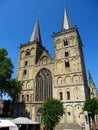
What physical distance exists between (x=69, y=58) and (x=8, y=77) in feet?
48.0

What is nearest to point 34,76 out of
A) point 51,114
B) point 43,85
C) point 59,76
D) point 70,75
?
point 43,85

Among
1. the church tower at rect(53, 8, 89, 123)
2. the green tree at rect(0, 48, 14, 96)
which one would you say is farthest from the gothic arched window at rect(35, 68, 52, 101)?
the green tree at rect(0, 48, 14, 96)

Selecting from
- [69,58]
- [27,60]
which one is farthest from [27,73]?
[69,58]

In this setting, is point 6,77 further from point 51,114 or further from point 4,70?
point 51,114

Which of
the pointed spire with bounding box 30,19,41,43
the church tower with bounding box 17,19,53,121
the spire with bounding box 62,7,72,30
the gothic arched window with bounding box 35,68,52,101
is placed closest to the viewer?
the church tower with bounding box 17,19,53,121

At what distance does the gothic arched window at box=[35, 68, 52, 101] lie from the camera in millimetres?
33031

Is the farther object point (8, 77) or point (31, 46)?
point (31, 46)

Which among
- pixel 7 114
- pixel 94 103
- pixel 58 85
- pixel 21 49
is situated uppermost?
pixel 21 49

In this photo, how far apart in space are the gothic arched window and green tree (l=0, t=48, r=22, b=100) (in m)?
5.97

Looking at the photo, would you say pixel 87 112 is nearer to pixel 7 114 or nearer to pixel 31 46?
pixel 7 114

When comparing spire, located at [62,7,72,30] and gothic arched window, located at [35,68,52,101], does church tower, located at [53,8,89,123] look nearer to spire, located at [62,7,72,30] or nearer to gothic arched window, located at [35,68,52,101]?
spire, located at [62,7,72,30]

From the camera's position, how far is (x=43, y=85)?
1356 inches

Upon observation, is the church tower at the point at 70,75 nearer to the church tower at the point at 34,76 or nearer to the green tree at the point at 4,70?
the church tower at the point at 34,76

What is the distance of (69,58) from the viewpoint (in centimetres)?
3403
